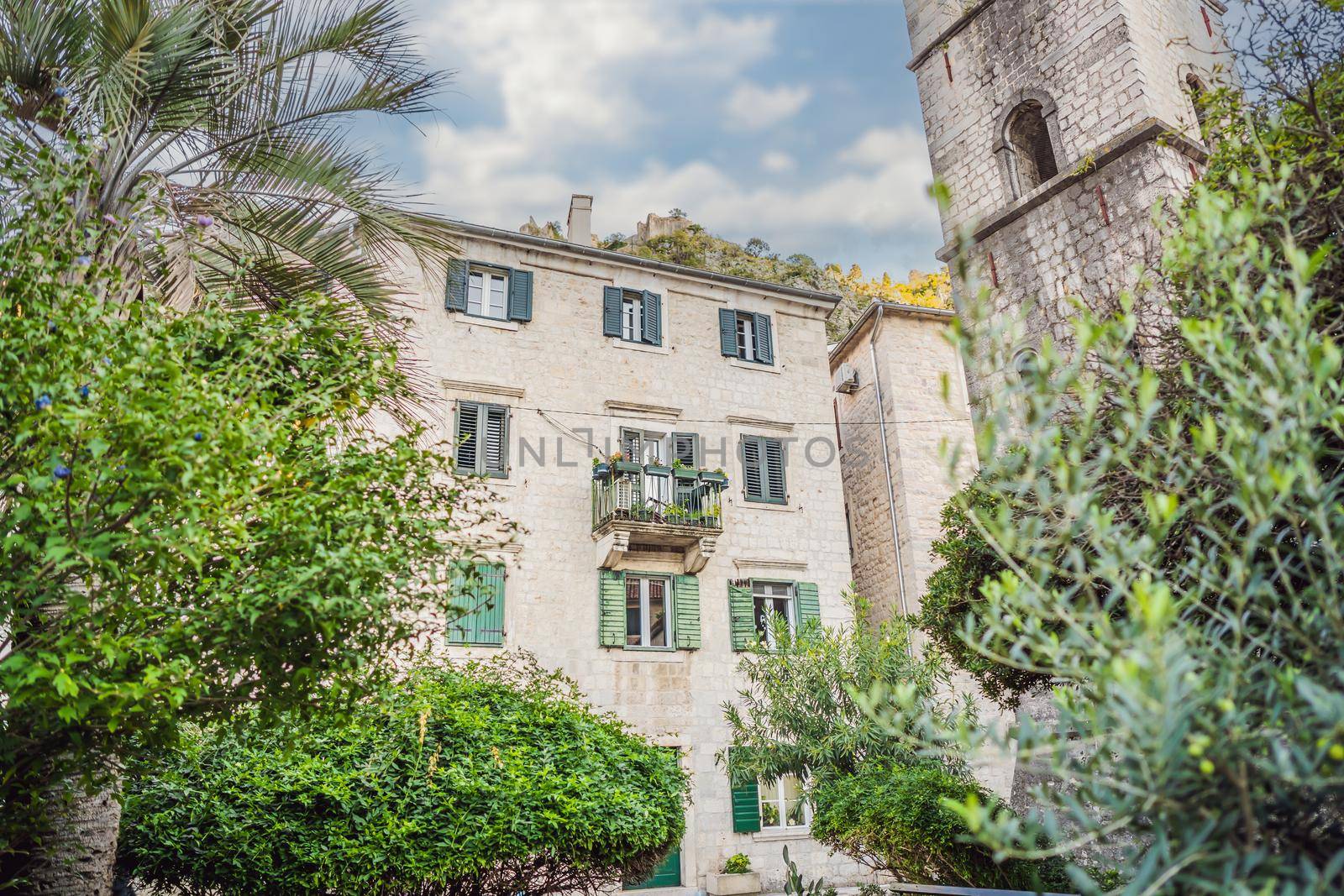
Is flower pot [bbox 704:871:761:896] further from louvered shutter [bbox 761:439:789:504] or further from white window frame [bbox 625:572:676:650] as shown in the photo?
louvered shutter [bbox 761:439:789:504]

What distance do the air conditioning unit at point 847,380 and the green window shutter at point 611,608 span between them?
846cm

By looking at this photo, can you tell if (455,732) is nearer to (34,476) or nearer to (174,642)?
(174,642)

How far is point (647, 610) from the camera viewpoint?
53.1 feet

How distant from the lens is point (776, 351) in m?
19.2

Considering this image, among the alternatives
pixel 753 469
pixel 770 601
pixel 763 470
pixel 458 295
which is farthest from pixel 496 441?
pixel 770 601

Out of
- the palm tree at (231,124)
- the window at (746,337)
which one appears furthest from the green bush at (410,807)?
the window at (746,337)

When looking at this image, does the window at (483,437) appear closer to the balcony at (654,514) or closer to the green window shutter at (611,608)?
the balcony at (654,514)

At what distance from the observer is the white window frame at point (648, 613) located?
15977 mm

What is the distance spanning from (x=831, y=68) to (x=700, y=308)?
18472 mm

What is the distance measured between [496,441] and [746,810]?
25.7ft

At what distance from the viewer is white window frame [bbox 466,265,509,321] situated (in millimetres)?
16969

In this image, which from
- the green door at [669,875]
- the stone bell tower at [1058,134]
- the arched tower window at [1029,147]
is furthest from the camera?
the green door at [669,875]

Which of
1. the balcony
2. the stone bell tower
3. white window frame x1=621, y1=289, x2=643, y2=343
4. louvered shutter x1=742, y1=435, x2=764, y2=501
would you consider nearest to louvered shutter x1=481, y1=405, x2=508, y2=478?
the balcony

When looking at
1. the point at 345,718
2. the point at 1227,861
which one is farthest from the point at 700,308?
the point at 1227,861
